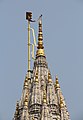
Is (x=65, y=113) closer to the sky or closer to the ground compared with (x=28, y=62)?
Result: closer to the ground

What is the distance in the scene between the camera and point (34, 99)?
5284 cm

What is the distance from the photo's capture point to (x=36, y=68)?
56594 millimetres

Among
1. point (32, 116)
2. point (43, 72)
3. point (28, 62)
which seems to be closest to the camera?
point (32, 116)

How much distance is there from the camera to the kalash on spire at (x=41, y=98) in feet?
171

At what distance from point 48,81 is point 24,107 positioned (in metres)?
3.77

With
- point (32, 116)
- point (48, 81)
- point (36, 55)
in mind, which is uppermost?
point (36, 55)

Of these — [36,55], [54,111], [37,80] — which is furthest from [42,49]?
[54,111]

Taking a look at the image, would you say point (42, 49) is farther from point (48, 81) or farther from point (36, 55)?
point (48, 81)

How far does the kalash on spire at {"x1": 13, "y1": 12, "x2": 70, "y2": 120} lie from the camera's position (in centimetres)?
5197

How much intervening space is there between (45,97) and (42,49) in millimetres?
7326

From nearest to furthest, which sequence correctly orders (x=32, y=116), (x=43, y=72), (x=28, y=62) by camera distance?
(x=32, y=116) < (x=43, y=72) < (x=28, y=62)

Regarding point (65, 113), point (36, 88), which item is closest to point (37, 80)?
point (36, 88)

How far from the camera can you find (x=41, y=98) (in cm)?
5306

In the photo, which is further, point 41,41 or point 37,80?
Result: point 41,41
